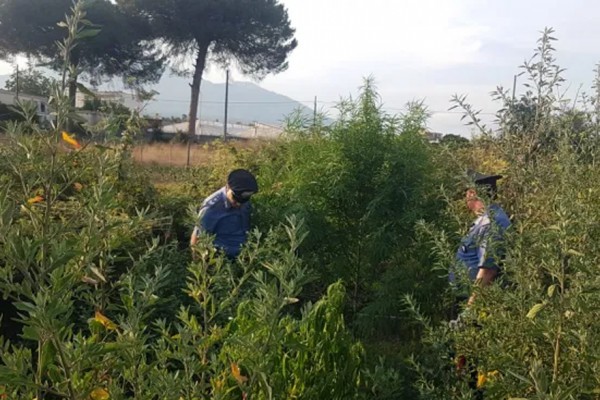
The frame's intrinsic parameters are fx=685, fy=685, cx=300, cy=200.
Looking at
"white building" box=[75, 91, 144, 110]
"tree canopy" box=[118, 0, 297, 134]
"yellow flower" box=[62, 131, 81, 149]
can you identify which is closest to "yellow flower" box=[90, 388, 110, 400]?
"yellow flower" box=[62, 131, 81, 149]

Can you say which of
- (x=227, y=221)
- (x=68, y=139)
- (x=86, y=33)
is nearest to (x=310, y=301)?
(x=68, y=139)

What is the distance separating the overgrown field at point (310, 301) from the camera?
160 centimetres

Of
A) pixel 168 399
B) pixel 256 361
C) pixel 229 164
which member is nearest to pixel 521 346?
pixel 256 361

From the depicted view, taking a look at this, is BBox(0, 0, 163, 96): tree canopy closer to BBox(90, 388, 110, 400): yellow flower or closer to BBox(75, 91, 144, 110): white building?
BBox(75, 91, 144, 110): white building

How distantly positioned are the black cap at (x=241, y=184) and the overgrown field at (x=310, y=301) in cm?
37

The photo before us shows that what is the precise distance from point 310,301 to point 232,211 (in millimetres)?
3470

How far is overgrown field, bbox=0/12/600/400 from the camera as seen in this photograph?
160 centimetres

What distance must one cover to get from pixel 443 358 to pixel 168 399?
1484mm

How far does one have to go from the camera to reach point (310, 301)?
225 centimetres

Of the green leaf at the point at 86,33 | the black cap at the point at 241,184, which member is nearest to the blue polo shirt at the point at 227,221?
the black cap at the point at 241,184

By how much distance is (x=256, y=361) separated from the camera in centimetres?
176

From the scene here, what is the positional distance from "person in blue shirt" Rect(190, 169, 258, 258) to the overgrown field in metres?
0.37

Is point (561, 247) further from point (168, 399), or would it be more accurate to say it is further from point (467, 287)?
point (168, 399)

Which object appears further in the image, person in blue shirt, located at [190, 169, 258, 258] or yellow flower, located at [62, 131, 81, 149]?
person in blue shirt, located at [190, 169, 258, 258]
